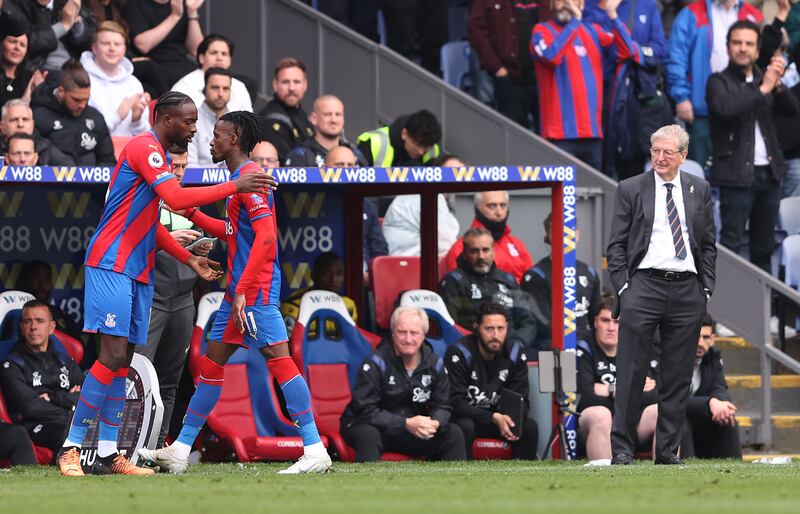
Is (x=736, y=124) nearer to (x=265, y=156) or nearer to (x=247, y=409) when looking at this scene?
(x=265, y=156)

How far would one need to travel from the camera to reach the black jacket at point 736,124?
15555mm

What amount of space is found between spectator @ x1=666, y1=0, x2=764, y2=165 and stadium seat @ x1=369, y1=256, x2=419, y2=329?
3479mm

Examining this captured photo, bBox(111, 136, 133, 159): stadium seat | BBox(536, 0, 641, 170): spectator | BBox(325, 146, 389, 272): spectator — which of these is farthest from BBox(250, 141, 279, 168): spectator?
BBox(536, 0, 641, 170): spectator

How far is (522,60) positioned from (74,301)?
17.6ft

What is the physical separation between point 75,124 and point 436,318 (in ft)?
10.4

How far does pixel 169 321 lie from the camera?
36.9 ft

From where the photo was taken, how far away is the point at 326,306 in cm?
1313

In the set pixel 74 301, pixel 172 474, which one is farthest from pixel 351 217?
pixel 172 474

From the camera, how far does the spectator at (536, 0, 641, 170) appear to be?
1552 centimetres

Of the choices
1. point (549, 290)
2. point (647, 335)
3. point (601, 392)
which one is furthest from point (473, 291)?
point (647, 335)

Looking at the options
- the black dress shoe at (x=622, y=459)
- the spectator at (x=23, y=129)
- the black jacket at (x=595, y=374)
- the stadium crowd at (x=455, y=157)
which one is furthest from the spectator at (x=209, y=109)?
the black dress shoe at (x=622, y=459)

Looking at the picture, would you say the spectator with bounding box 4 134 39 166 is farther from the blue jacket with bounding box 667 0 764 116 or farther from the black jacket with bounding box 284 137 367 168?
the blue jacket with bounding box 667 0 764 116

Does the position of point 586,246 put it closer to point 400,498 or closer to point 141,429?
point 141,429

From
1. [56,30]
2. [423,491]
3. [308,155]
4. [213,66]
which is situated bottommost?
[423,491]
